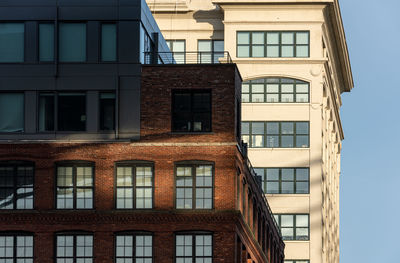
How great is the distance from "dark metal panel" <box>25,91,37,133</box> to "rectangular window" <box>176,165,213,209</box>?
8.99 meters

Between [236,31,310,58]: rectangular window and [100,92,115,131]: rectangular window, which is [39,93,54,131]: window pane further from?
[236,31,310,58]: rectangular window

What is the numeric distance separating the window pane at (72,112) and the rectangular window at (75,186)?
103 inches

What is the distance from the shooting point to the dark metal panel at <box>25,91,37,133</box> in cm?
8012

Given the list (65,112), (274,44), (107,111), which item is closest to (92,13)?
(107,111)

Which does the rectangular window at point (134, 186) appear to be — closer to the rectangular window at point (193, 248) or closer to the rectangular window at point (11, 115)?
the rectangular window at point (193, 248)

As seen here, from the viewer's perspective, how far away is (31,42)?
81.3m

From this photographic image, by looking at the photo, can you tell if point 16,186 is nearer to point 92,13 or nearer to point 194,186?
point 194,186

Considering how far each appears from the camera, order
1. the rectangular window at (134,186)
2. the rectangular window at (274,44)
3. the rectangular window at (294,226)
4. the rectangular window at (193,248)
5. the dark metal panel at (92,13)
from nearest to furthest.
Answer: the rectangular window at (193,248) → the rectangular window at (134,186) → the dark metal panel at (92,13) → the rectangular window at (294,226) → the rectangular window at (274,44)

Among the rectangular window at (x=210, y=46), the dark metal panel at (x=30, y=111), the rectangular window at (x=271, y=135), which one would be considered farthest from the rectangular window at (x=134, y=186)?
the rectangular window at (x=210, y=46)

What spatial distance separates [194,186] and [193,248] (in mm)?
3643

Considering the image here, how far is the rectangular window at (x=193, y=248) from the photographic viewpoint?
255 feet

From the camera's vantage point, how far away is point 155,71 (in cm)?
7994

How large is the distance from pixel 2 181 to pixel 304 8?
204 ft

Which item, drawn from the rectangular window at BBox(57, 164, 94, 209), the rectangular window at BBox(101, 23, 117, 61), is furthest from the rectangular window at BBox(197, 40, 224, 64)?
the rectangular window at BBox(57, 164, 94, 209)
